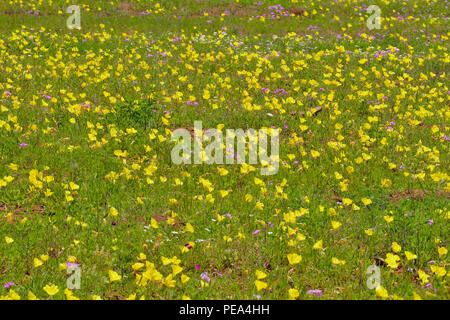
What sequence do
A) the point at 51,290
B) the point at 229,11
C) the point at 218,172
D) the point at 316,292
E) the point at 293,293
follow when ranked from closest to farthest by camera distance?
the point at 51,290
the point at 293,293
the point at 316,292
the point at 218,172
the point at 229,11

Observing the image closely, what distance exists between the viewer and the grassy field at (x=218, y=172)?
15.5 feet

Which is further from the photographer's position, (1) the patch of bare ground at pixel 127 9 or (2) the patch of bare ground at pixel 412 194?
(1) the patch of bare ground at pixel 127 9

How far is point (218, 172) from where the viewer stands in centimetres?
698

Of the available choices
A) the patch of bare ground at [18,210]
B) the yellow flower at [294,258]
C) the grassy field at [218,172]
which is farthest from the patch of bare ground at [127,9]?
the yellow flower at [294,258]

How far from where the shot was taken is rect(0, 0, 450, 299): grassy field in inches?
185

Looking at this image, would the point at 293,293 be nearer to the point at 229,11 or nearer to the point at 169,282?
the point at 169,282

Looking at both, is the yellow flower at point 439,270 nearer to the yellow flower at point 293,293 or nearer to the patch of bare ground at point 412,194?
the yellow flower at point 293,293

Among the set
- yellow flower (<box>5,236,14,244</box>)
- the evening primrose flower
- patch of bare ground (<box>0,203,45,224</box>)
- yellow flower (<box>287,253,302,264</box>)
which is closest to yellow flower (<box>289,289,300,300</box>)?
the evening primrose flower

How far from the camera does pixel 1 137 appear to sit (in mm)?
7312

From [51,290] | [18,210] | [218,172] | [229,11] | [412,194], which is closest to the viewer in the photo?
[51,290]

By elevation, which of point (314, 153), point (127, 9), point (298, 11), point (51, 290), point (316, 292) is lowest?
point (316, 292)

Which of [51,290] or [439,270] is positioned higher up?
[51,290]

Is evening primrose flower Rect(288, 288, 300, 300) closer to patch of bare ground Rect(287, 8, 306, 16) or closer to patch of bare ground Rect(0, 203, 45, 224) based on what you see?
patch of bare ground Rect(0, 203, 45, 224)

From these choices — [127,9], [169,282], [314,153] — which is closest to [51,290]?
[169,282]
